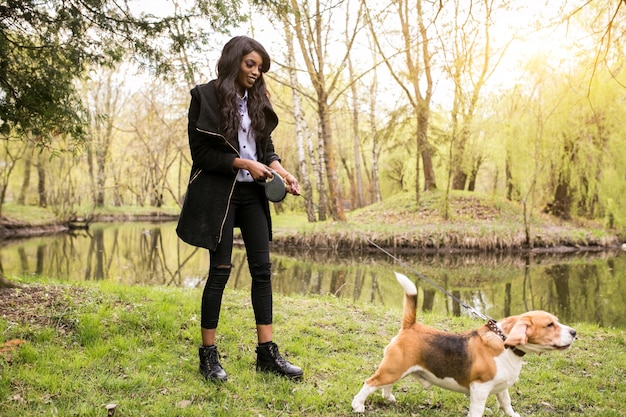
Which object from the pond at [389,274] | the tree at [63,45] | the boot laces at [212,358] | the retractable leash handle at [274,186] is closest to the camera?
the retractable leash handle at [274,186]

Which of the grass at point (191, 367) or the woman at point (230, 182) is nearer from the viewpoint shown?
the grass at point (191, 367)

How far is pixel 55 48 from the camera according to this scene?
453cm

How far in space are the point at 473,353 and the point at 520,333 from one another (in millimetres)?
314

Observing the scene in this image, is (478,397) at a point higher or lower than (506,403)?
higher

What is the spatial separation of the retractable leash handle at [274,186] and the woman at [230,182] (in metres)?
0.04

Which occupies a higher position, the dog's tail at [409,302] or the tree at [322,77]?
the tree at [322,77]

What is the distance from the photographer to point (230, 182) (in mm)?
3102

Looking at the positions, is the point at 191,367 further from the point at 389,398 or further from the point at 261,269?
the point at 389,398

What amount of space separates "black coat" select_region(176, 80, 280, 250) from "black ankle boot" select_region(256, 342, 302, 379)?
87cm

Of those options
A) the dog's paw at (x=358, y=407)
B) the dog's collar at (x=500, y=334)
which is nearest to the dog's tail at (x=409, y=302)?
the dog's collar at (x=500, y=334)

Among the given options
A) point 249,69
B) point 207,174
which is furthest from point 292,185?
point 249,69

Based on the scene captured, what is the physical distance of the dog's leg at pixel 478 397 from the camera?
265 cm

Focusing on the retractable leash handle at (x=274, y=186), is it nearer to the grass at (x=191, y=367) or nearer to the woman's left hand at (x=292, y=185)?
the woman's left hand at (x=292, y=185)

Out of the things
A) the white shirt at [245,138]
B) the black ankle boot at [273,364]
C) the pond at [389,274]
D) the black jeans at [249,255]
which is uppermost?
the white shirt at [245,138]
